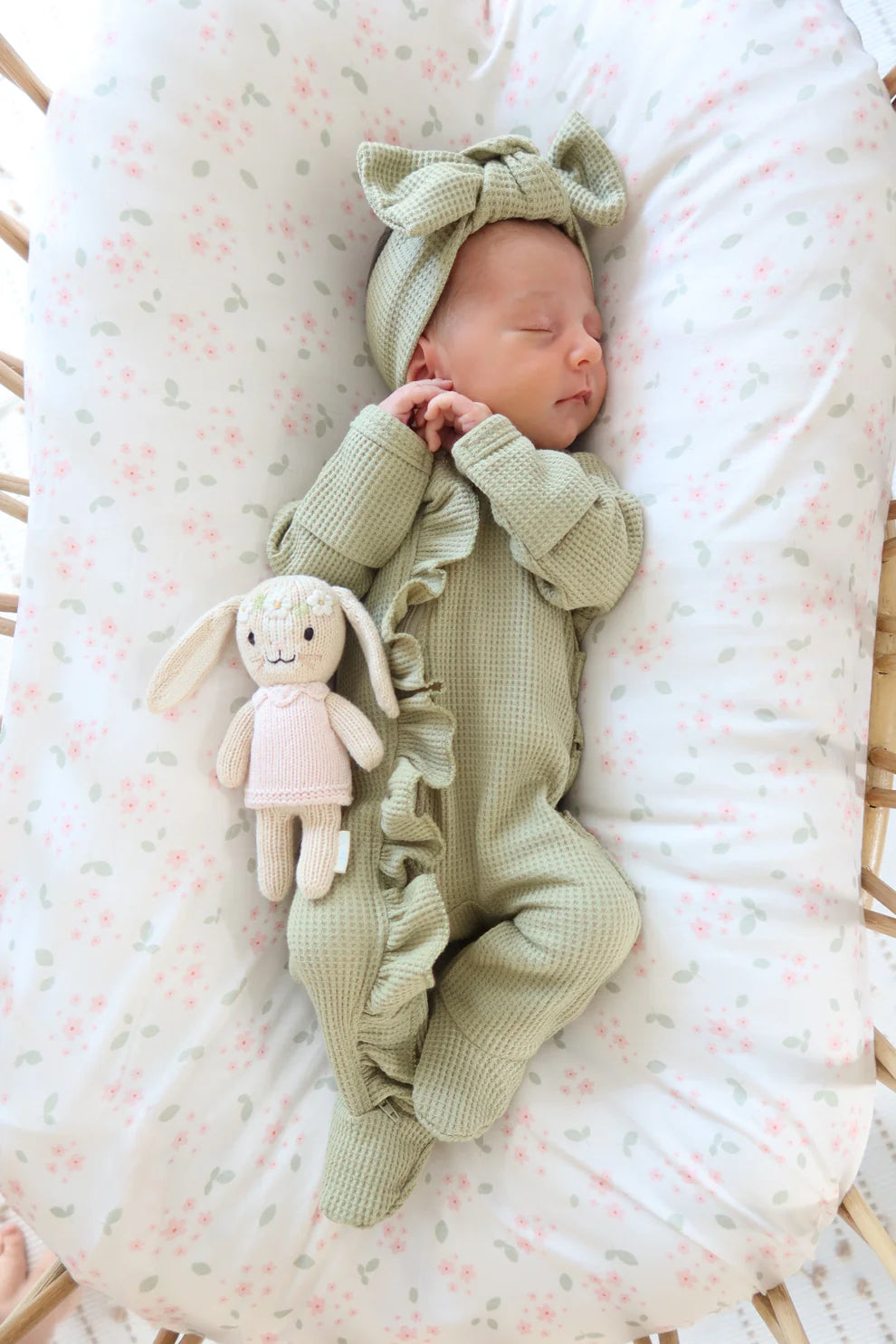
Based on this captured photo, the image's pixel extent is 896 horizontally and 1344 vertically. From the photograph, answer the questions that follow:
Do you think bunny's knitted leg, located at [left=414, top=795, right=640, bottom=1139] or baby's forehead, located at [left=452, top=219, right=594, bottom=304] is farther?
baby's forehead, located at [left=452, top=219, right=594, bottom=304]

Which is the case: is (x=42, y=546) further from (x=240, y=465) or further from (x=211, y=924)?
(x=211, y=924)

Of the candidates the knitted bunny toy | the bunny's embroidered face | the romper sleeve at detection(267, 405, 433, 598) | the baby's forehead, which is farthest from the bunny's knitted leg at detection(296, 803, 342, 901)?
the baby's forehead

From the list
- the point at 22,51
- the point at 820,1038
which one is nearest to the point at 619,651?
the point at 820,1038

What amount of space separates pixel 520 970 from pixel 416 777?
186mm

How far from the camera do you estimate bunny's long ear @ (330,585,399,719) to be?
2.95 ft

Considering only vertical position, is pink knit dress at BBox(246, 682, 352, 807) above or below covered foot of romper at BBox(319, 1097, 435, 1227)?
above

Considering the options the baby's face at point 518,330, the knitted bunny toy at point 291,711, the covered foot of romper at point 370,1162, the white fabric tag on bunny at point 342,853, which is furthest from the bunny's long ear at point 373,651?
the covered foot of romper at point 370,1162

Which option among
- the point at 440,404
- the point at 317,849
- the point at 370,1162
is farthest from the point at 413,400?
the point at 370,1162

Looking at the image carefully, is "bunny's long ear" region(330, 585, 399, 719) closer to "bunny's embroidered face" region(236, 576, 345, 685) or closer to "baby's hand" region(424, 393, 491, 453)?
"bunny's embroidered face" region(236, 576, 345, 685)

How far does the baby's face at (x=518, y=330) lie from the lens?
0.97 m

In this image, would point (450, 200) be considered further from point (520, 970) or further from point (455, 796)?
point (520, 970)

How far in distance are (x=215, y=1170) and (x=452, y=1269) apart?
0.21 m

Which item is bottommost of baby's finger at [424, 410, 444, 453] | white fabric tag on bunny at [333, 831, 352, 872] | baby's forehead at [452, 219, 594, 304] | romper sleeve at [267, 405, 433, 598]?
white fabric tag on bunny at [333, 831, 352, 872]

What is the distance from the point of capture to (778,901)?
851 millimetres
